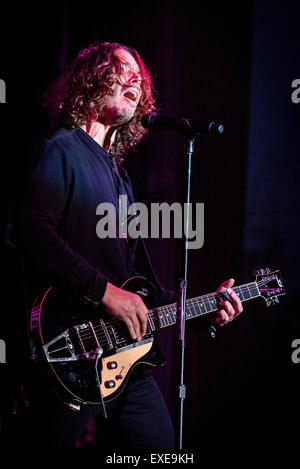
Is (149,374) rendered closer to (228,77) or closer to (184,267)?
(184,267)

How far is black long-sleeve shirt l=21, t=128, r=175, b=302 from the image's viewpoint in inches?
62.6

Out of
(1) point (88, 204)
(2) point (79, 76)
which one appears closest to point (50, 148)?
(1) point (88, 204)

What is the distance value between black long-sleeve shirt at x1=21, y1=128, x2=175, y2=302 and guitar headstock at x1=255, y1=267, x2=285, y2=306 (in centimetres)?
52

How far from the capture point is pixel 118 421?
182cm

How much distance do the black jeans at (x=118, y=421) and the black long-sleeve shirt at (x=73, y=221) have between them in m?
0.41

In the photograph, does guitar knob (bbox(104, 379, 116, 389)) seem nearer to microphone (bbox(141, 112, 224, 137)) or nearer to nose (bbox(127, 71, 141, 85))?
microphone (bbox(141, 112, 224, 137))

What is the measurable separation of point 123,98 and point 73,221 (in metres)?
0.70

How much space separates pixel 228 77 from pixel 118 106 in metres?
1.67

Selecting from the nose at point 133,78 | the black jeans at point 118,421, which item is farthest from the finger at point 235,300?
the nose at point 133,78

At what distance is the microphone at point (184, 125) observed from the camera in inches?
67.1

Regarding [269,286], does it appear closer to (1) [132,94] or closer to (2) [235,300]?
(2) [235,300]

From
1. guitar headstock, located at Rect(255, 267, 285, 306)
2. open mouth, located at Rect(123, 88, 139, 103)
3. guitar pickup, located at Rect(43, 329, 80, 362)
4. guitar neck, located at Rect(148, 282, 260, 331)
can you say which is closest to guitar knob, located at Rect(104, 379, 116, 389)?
guitar pickup, located at Rect(43, 329, 80, 362)

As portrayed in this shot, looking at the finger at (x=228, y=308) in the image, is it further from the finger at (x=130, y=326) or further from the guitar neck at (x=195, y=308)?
the finger at (x=130, y=326)

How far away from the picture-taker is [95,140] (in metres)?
2.05
